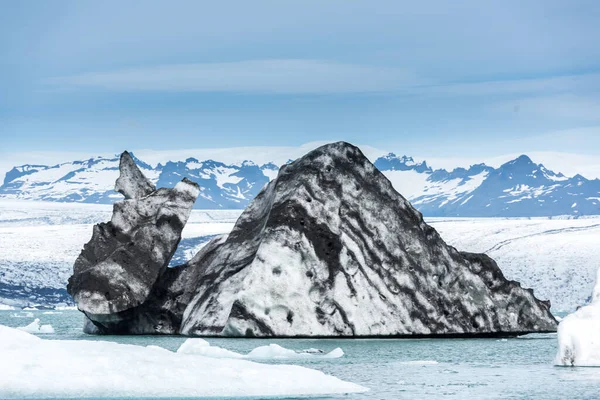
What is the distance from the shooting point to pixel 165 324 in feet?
168

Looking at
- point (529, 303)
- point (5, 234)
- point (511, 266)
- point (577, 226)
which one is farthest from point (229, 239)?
point (5, 234)

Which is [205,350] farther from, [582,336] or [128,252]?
[128,252]

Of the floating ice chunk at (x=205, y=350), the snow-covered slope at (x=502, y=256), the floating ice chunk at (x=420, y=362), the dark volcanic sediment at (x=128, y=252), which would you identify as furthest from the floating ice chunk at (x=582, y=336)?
the snow-covered slope at (x=502, y=256)

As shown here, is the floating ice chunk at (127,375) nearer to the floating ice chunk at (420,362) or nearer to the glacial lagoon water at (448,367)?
the glacial lagoon water at (448,367)

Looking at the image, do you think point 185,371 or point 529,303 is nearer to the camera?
point 185,371

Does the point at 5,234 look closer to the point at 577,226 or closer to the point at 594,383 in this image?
the point at 577,226

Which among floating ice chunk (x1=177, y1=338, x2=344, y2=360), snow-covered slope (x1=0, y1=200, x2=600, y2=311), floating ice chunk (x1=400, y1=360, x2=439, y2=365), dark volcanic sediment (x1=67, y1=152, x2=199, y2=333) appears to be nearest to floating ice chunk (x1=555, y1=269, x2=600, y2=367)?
floating ice chunk (x1=400, y1=360, x2=439, y2=365)

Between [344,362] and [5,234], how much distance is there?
109m

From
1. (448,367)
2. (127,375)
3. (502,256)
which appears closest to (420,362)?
(448,367)

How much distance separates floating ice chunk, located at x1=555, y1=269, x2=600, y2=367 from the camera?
32312mm

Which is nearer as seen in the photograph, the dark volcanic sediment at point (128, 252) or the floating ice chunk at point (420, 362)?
the floating ice chunk at point (420, 362)

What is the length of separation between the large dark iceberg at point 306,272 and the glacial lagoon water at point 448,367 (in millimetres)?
1350

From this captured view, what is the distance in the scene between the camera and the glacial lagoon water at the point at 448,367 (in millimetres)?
27688

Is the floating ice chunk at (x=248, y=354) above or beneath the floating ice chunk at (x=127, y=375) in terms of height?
beneath
